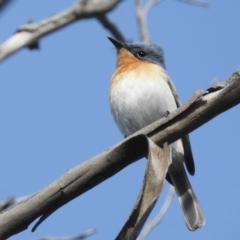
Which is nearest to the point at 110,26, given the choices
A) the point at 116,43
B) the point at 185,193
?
the point at 116,43

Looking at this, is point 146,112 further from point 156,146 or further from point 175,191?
point 156,146

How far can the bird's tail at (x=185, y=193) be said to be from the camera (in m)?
4.95

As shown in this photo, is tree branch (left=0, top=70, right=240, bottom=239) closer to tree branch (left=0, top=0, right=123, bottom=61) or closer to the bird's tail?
the bird's tail

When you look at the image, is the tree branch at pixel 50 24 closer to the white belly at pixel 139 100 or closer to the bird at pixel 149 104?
the bird at pixel 149 104

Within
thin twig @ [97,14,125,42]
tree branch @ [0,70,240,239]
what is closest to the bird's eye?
thin twig @ [97,14,125,42]

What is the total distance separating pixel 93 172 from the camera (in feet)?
7.68

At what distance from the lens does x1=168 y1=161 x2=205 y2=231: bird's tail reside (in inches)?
195

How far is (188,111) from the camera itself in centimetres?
240

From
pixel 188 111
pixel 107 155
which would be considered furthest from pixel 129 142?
pixel 188 111

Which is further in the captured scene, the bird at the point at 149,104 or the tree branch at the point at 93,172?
the bird at the point at 149,104

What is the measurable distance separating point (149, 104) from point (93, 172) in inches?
118

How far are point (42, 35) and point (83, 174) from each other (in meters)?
3.08

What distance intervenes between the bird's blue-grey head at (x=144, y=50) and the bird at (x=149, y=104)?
0.27 feet

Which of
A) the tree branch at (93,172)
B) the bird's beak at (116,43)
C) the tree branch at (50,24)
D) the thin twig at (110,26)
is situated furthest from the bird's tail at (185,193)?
the tree branch at (93,172)
